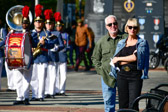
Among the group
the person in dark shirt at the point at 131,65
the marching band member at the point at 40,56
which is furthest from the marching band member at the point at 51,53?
the person in dark shirt at the point at 131,65

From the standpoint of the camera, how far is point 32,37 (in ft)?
39.9

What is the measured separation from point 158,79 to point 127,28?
11.0 metres

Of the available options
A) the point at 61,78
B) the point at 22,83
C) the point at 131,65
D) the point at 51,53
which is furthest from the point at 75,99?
the point at 131,65

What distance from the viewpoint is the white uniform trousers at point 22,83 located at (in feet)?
38.5

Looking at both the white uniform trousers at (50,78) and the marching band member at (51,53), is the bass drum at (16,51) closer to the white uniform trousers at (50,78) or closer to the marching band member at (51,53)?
the marching band member at (51,53)

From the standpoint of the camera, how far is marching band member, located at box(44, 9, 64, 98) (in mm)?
13242

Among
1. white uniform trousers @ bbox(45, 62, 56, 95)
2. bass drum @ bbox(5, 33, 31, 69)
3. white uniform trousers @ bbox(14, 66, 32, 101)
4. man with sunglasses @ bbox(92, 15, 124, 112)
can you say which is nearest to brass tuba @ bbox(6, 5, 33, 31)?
bass drum @ bbox(5, 33, 31, 69)

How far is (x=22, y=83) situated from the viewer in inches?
466

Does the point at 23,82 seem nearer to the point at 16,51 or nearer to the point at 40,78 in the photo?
the point at 16,51

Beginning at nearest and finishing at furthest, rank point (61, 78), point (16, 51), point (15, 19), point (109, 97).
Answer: point (109, 97) → point (16, 51) → point (15, 19) → point (61, 78)

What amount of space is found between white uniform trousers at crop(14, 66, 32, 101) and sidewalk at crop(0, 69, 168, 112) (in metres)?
0.25

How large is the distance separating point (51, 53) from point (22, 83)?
73.5 inches

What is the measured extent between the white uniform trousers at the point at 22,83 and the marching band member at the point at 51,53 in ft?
4.89

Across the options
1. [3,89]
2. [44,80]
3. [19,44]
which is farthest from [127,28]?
[3,89]
